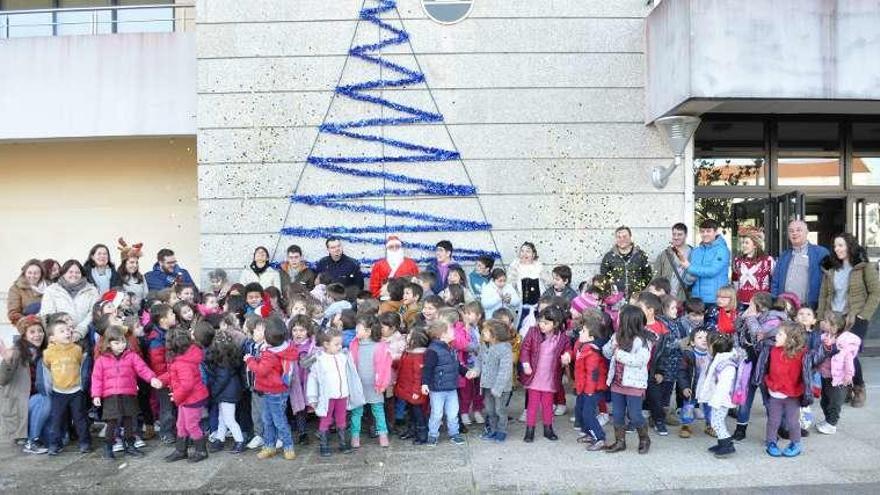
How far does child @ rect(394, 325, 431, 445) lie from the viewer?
6469 millimetres

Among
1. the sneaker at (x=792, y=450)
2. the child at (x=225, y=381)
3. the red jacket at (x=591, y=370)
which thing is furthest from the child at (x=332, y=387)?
the sneaker at (x=792, y=450)

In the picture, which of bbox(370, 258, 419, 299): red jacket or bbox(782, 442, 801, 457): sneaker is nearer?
bbox(782, 442, 801, 457): sneaker

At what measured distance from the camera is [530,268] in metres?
8.75

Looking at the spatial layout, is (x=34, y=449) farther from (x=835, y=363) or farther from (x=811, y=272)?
(x=811, y=272)

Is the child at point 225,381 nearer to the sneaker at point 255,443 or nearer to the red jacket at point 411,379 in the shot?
the sneaker at point 255,443

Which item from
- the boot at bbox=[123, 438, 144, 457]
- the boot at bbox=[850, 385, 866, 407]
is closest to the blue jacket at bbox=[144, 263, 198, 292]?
the boot at bbox=[123, 438, 144, 457]

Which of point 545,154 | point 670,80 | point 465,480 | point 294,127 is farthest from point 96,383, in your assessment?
point 670,80

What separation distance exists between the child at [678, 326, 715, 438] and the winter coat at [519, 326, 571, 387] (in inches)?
42.2

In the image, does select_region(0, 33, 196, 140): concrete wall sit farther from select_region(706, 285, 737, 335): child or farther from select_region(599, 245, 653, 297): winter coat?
select_region(706, 285, 737, 335): child

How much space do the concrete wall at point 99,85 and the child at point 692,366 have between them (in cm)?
761

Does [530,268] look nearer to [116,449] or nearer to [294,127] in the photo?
[294,127]

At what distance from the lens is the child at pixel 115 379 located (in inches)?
249

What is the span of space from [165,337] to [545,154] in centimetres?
556

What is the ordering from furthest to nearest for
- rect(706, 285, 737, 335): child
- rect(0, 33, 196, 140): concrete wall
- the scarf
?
rect(0, 33, 196, 140): concrete wall → the scarf → rect(706, 285, 737, 335): child
